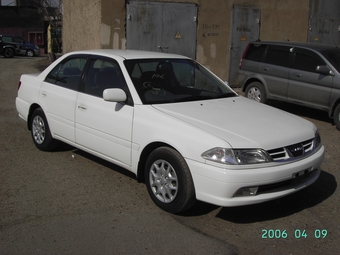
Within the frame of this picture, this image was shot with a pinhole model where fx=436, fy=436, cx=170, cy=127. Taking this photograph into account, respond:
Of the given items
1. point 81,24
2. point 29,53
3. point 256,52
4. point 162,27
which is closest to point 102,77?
point 256,52

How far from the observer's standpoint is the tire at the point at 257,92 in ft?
33.2

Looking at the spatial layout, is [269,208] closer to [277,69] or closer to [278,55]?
[277,69]

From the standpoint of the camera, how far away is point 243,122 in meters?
4.51

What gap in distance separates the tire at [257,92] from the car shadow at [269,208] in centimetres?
505

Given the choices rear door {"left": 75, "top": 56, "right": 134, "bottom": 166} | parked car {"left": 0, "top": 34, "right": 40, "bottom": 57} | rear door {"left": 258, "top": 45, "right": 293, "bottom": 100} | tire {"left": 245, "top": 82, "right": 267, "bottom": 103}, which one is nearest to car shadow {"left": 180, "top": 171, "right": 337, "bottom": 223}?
rear door {"left": 75, "top": 56, "right": 134, "bottom": 166}

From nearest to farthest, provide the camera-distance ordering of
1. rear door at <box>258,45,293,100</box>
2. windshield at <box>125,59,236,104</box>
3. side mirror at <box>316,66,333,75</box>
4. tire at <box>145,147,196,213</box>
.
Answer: tire at <box>145,147,196,213</box> < windshield at <box>125,59,236,104</box> < side mirror at <box>316,66,333,75</box> < rear door at <box>258,45,293,100</box>

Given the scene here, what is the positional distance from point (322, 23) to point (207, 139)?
44.8ft

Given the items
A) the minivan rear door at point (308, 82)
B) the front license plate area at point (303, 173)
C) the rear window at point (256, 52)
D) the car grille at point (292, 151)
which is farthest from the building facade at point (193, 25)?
the front license plate area at point (303, 173)

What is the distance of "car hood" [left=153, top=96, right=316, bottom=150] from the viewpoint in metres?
4.12

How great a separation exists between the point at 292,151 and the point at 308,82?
17.5ft

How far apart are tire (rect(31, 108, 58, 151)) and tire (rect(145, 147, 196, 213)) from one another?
2.23 m

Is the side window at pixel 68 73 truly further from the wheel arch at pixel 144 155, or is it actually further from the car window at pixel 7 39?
the car window at pixel 7 39

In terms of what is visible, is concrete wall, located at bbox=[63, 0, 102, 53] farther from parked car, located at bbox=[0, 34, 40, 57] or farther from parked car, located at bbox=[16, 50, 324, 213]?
parked car, located at bbox=[0, 34, 40, 57]
